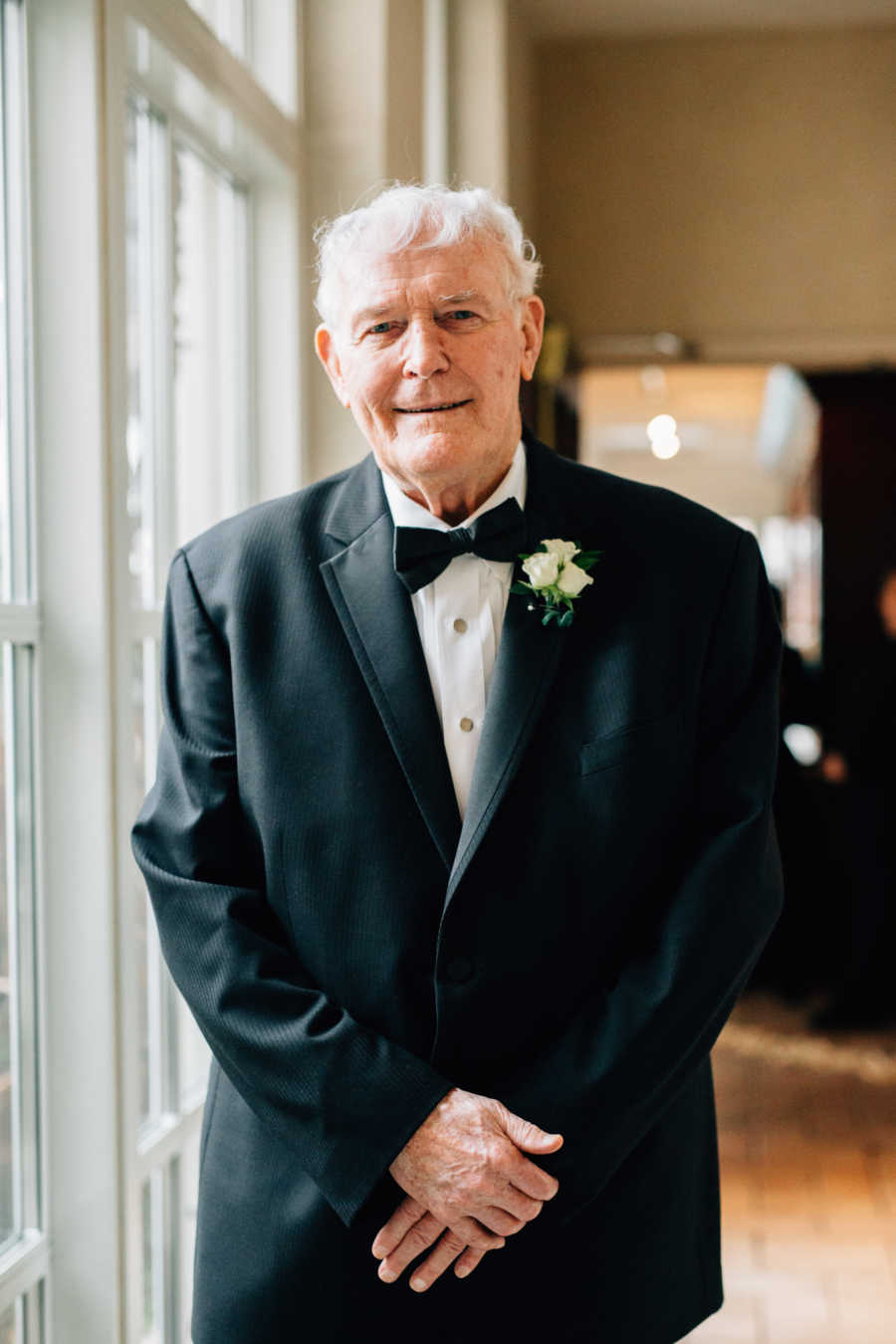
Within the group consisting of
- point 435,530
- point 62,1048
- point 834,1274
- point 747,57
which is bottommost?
point 834,1274

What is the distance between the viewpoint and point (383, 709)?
1.37 metres

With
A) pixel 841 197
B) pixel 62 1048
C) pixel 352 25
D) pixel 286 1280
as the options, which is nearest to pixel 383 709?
pixel 286 1280

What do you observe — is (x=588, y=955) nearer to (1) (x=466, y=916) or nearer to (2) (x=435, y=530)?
(1) (x=466, y=916)

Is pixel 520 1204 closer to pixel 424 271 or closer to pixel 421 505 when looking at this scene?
pixel 421 505

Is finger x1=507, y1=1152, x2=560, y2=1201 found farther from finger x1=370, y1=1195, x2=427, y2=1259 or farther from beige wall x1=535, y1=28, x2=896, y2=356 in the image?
beige wall x1=535, y1=28, x2=896, y2=356

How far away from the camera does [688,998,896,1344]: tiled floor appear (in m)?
2.87

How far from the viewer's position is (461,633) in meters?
1.44

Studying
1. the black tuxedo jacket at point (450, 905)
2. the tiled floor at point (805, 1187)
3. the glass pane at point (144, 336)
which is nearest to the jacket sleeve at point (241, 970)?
the black tuxedo jacket at point (450, 905)

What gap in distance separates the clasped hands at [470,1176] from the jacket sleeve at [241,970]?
1.0 inches

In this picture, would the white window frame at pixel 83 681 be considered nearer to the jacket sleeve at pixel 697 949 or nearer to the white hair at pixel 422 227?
the white hair at pixel 422 227

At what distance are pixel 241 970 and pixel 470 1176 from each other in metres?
0.29

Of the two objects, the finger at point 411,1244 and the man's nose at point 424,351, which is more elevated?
the man's nose at point 424,351

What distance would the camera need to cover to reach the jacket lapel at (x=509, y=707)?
1.33 meters

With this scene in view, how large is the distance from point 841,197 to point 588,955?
4.06m
